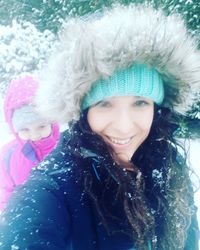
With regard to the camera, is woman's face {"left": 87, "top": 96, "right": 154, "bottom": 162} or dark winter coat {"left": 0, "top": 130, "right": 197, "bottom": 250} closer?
dark winter coat {"left": 0, "top": 130, "right": 197, "bottom": 250}

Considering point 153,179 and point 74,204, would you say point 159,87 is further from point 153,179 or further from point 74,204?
point 74,204

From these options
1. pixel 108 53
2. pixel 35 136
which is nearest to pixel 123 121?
pixel 108 53

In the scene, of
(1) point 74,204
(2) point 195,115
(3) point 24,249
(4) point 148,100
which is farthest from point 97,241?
(2) point 195,115

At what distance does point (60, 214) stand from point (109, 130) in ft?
1.47

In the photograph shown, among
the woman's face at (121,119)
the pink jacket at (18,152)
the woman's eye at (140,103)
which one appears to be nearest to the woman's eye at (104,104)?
the woman's face at (121,119)

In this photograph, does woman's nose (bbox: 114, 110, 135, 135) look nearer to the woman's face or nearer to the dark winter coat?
the woman's face

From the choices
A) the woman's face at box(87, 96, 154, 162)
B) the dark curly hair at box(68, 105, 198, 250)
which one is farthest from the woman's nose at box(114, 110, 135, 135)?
the dark curly hair at box(68, 105, 198, 250)

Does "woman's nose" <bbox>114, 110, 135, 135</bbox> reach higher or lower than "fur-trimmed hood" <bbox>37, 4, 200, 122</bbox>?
→ lower

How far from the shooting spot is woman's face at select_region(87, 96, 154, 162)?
1.78 meters

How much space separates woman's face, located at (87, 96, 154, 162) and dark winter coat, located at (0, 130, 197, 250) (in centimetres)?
14

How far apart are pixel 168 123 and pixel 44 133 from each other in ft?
4.85

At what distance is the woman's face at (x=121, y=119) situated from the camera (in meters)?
1.78

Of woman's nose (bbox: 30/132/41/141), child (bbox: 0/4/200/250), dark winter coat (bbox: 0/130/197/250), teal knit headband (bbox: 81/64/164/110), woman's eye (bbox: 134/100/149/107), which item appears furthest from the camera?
woman's nose (bbox: 30/132/41/141)

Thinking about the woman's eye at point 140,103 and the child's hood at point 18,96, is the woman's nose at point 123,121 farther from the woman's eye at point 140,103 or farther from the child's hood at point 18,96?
the child's hood at point 18,96
